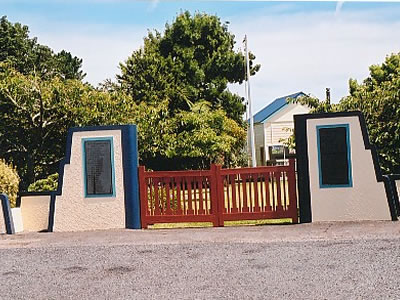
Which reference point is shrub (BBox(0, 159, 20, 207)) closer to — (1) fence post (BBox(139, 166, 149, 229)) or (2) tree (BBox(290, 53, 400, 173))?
(1) fence post (BBox(139, 166, 149, 229))

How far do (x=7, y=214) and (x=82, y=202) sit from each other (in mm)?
1630

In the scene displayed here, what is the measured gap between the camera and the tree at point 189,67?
3056 cm

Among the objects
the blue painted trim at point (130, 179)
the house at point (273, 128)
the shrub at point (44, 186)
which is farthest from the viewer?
the house at point (273, 128)

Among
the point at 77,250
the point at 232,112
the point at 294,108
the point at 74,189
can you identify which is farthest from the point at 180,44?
the point at 77,250

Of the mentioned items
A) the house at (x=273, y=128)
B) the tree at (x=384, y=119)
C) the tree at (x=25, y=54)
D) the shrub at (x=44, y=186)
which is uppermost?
the tree at (x=25, y=54)

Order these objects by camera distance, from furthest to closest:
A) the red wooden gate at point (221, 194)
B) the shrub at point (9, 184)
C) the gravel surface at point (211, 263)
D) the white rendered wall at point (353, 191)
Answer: the shrub at point (9, 184) → the red wooden gate at point (221, 194) → the white rendered wall at point (353, 191) → the gravel surface at point (211, 263)

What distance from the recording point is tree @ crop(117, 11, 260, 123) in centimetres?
3056

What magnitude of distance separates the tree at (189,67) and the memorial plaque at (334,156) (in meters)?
18.9

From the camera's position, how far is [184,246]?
32.0ft

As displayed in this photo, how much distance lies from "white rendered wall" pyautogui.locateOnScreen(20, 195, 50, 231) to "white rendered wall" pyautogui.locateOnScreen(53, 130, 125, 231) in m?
0.62

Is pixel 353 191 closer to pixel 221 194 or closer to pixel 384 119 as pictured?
pixel 221 194

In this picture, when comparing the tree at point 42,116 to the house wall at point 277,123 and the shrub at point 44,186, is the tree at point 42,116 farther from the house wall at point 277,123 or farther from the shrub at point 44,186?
the house wall at point 277,123

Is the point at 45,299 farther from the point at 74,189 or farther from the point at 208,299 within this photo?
the point at 74,189

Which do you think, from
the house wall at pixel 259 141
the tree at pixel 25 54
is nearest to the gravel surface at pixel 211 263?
the tree at pixel 25 54
